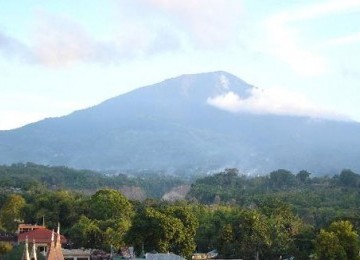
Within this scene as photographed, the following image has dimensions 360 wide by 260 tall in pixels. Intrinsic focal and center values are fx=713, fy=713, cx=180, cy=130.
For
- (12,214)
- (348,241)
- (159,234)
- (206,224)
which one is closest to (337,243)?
(348,241)

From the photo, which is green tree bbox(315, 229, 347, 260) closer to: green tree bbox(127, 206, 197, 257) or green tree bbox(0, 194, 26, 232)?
green tree bbox(127, 206, 197, 257)

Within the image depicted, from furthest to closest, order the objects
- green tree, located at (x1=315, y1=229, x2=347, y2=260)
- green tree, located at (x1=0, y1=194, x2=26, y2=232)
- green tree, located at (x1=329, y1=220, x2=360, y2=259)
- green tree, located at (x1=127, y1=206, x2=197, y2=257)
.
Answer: green tree, located at (x1=0, y1=194, x2=26, y2=232) < green tree, located at (x1=127, y1=206, x2=197, y2=257) < green tree, located at (x1=329, y1=220, x2=360, y2=259) < green tree, located at (x1=315, y1=229, x2=347, y2=260)

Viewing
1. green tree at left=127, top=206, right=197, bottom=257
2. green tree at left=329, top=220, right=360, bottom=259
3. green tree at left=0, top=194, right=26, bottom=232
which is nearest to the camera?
green tree at left=329, top=220, right=360, bottom=259

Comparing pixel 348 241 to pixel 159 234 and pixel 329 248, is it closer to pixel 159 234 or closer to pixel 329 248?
pixel 329 248

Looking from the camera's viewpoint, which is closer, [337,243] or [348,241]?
[337,243]

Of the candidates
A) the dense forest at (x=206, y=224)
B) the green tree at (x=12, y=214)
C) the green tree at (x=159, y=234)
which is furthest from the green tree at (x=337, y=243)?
the green tree at (x=12, y=214)

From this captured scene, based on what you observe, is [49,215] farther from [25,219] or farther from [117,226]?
[117,226]

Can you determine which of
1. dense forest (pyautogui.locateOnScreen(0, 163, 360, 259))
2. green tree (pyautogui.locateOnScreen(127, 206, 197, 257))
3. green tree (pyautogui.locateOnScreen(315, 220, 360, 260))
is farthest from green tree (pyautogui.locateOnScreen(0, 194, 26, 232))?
green tree (pyautogui.locateOnScreen(315, 220, 360, 260))

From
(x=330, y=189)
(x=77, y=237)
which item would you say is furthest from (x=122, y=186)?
(x=77, y=237)

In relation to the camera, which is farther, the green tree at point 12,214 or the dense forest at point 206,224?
the green tree at point 12,214

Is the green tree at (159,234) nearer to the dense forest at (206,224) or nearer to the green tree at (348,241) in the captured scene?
the dense forest at (206,224)

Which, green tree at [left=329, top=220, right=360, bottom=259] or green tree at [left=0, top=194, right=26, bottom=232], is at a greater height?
green tree at [left=0, top=194, right=26, bottom=232]

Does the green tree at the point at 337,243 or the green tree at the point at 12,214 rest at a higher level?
the green tree at the point at 12,214

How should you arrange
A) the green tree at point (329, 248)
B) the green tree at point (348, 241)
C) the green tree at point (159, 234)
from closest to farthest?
the green tree at point (329, 248), the green tree at point (348, 241), the green tree at point (159, 234)
